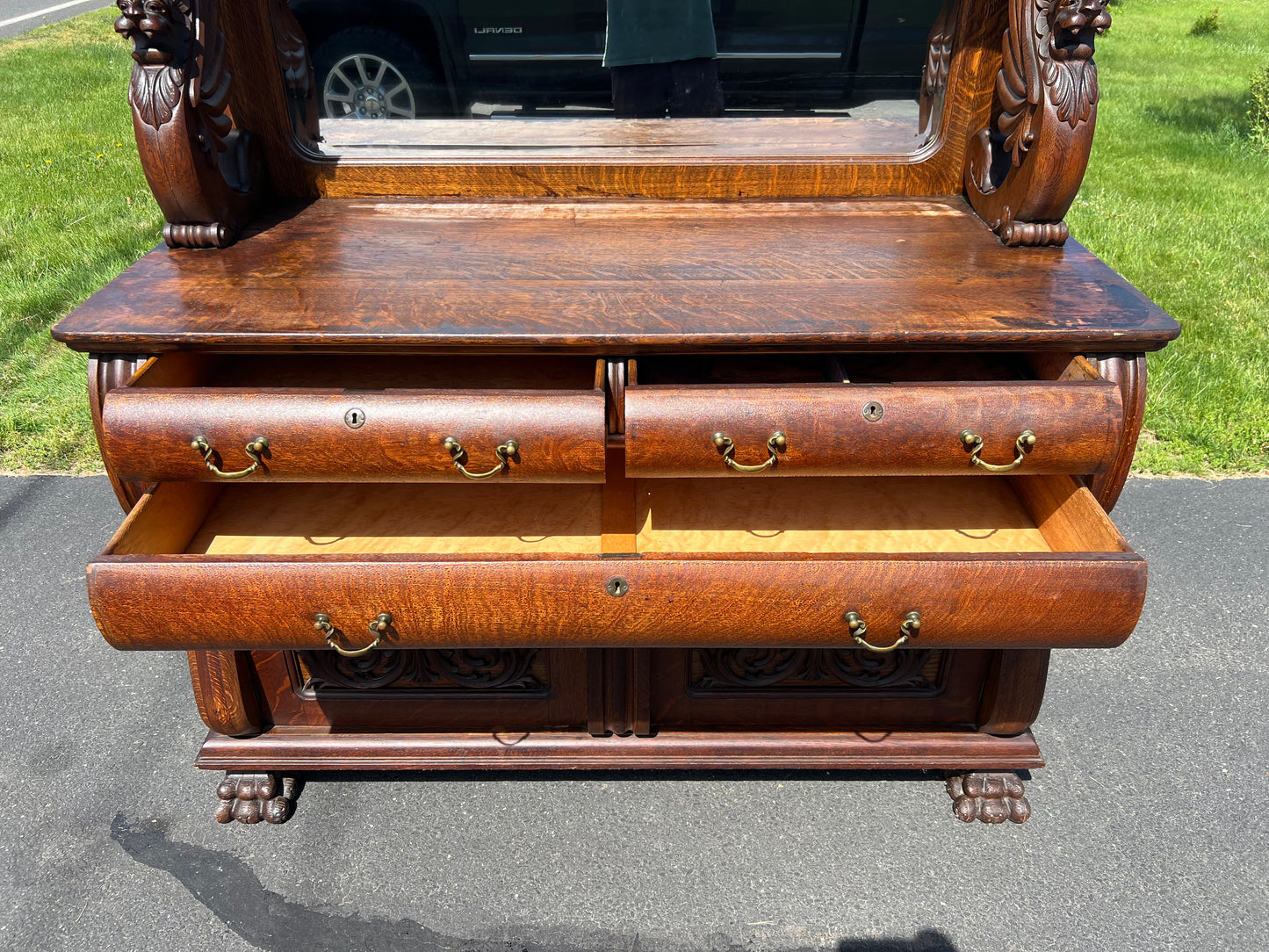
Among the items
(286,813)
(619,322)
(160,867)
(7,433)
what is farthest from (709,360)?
(7,433)

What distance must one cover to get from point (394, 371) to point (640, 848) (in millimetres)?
1010

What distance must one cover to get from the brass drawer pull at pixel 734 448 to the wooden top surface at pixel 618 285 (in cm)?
16

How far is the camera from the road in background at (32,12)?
27.3 ft

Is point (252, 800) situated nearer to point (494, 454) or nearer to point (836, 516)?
point (494, 454)

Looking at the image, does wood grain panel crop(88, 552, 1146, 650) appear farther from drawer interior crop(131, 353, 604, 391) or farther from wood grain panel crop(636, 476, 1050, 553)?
drawer interior crop(131, 353, 604, 391)

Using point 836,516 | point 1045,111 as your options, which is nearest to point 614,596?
point 836,516

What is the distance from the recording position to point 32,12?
9086 mm

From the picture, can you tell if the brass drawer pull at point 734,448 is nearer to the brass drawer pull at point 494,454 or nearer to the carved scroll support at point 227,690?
the brass drawer pull at point 494,454

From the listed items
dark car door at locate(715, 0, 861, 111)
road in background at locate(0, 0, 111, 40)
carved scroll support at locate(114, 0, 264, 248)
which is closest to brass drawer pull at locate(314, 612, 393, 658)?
carved scroll support at locate(114, 0, 264, 248)

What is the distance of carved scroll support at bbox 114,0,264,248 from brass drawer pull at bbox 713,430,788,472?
104 centimetres

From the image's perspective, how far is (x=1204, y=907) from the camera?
151cm

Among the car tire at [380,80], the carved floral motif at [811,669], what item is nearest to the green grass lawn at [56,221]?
the car tire at [380,80]

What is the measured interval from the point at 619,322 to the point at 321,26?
1.05m

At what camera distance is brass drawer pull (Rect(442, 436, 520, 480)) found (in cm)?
124
